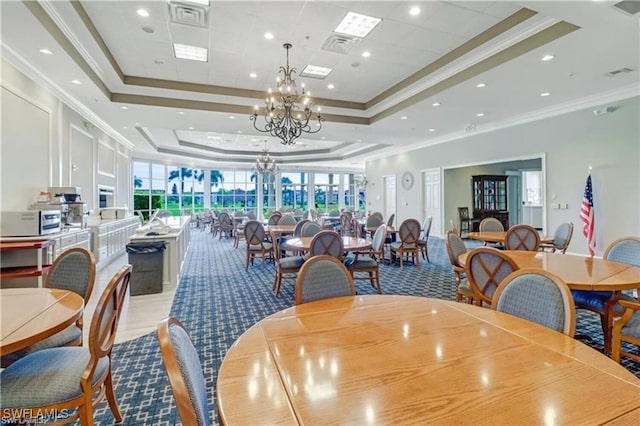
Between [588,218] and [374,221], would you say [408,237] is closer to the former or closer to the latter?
[374,221]

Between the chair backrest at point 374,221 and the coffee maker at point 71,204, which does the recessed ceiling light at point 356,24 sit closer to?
the chair backrest at point 374,221

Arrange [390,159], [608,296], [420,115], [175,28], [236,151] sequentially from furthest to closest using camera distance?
[236,151] < [390,159] < [420,115] < [175,28] < [608,296]

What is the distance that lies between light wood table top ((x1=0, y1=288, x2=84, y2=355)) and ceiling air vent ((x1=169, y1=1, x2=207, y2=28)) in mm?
3308

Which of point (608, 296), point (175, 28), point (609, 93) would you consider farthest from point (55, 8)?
point (609, 93)

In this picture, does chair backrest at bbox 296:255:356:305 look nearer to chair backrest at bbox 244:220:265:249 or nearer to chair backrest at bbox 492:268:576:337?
chair backrest at bbox 492:268:576:337

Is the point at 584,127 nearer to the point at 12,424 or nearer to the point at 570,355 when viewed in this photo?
the point at 570,355

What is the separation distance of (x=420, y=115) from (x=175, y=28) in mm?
5080

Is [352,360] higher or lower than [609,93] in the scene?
lower

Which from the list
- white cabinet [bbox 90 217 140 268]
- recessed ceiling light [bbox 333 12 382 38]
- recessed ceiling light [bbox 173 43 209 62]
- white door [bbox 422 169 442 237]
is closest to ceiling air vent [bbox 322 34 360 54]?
recessed ceiling light [bbox 333 12 382 38]

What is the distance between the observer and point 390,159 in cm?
1277

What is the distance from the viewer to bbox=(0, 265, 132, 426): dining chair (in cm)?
144

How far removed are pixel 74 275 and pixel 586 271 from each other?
13.4ft

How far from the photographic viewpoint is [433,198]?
10.7 metres

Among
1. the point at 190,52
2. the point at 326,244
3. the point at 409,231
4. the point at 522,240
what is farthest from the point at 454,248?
the point at 190,52
